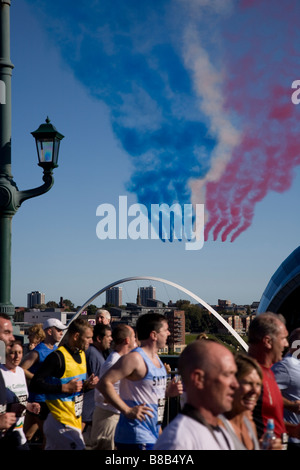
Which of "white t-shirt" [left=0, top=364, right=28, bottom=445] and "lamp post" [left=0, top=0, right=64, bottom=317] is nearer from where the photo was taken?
"white t-shirt" [left=0, top=364, right=28, bottom=445]

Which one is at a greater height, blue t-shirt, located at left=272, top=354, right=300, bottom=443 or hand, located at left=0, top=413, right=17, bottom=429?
blue t-shirt, located at left=272, top=354, right=300, bottom=443

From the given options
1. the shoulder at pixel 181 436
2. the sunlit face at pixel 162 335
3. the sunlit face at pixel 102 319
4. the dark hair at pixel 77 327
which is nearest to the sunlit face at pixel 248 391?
the shoulder at pixel 181 436

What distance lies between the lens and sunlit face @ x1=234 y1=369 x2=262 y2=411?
337 cm

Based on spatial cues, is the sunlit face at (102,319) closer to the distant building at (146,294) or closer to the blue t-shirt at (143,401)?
the blue t-shirt at (143,401)

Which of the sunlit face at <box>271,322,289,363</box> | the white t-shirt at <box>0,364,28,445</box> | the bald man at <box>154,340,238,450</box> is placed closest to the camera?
the bald man at <box>154,340,238,450</box>

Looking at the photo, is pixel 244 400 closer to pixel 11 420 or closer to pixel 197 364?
pixel 197 364

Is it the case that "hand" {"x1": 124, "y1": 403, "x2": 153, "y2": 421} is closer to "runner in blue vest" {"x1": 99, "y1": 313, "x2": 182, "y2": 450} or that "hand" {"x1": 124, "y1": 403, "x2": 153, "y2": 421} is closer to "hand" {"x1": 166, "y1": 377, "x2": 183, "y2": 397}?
"runner in blue vest" {"x1": 99, "y1": 313, "x2": 182, "y2": 450}

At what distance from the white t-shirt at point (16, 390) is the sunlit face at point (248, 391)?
2742 mm

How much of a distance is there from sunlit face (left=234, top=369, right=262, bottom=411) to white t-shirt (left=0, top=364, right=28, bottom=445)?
2.74 m

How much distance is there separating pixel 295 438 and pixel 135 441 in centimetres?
126

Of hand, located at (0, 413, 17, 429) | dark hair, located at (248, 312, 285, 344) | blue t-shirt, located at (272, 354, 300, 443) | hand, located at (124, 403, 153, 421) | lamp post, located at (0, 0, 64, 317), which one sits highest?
lamp post, located at (0, 0, 64, 317)

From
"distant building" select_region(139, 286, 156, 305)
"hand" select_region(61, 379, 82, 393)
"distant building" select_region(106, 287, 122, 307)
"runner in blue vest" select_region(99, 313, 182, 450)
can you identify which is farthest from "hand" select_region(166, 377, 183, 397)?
"distant building" select_region(106, 287, 122, 307)
